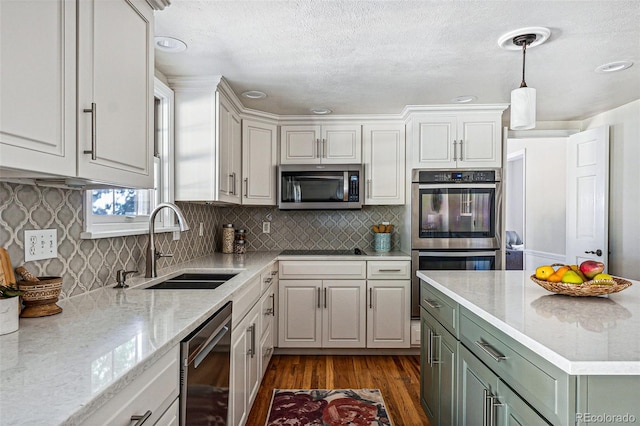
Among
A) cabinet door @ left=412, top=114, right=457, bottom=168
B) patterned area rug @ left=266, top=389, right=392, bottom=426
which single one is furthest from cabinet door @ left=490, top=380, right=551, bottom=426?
cabinet door @ left=412, top=114, right=457, bottom=168

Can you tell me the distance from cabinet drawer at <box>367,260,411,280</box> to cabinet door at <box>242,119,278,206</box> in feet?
3.74

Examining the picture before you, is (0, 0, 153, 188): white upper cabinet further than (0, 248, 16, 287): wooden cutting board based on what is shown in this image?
No

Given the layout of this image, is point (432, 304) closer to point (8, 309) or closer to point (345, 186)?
point (345, 186)

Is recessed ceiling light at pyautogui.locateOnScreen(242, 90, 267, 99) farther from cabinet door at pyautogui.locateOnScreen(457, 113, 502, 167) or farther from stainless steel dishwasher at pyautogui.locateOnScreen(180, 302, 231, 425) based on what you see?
stainless steel dishwasher at pyautogui.locateOnScreen(180, 302, 231, 425)

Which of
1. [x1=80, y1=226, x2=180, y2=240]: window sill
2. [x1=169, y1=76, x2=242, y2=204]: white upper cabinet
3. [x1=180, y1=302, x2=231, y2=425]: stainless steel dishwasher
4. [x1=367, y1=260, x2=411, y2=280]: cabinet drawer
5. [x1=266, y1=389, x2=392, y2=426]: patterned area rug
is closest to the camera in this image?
[x1=180, y1=302, x2=231, y2=425]: stainless steel dishwasher

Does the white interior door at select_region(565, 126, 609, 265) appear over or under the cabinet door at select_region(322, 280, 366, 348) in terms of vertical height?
over

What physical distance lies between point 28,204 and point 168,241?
4.10 ft

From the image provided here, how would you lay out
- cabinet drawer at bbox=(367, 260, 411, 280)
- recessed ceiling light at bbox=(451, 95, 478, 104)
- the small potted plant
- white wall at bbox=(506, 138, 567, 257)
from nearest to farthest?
the small potted plant
recessed ceiling light at bbox=(451, 95, 478, 104)
cabinet drawer at bbox=(367, 260, 411, 280)
white wall at bbox=(506, 138, 567, 257)

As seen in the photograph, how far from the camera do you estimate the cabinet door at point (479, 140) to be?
345 cm

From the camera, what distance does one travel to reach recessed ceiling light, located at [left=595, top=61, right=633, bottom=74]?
2.46 m

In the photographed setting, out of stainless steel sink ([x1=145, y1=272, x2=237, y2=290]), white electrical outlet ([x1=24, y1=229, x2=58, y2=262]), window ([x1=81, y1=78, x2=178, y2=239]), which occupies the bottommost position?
stainless steel sink ([x1=145, y1=272, x2=237, y2=290])

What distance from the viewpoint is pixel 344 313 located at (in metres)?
3.44

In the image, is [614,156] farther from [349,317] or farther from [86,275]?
[86,275]

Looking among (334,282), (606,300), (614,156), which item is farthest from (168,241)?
(614,156)
